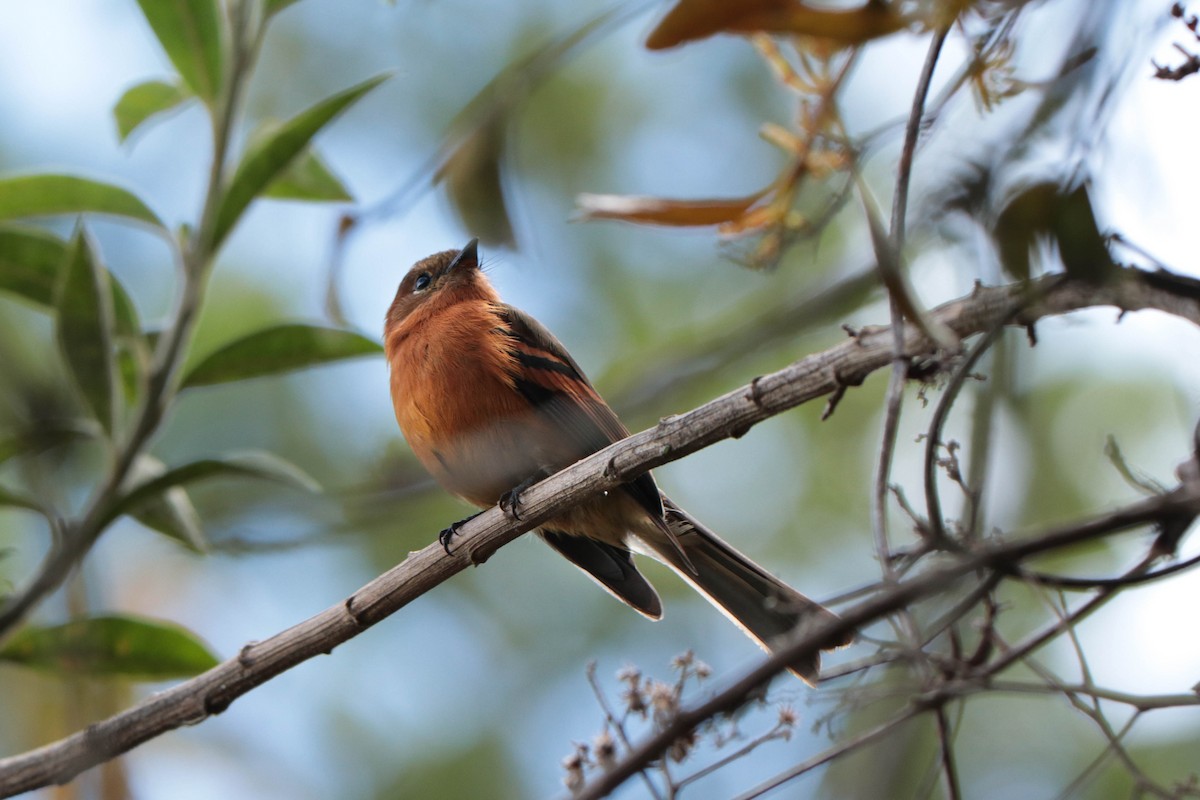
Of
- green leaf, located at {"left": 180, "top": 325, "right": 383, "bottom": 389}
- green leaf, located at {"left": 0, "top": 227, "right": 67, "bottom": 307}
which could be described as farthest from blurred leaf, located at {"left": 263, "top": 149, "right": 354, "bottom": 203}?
green leaf, located at {"left": 0, "top": 227, "right": 67, "bottom": 307}

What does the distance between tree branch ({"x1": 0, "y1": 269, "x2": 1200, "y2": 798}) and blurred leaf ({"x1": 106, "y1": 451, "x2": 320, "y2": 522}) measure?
464mm

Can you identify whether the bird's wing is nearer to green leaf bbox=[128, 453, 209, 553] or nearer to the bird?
the bird

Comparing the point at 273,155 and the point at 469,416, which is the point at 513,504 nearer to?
the point at 469,416

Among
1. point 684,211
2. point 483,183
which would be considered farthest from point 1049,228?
point 483,183

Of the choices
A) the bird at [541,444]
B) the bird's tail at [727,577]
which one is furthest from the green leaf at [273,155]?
the bird's tail at [727,577]

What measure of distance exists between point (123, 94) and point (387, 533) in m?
4.87

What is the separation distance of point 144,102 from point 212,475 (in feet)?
4.09

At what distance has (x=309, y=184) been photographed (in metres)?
3.51

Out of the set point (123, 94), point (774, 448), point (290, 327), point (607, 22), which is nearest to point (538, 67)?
point (607, 22)

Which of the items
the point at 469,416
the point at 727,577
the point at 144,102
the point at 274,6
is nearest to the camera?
the point at 274,6

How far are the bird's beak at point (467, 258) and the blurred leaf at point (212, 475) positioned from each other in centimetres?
202

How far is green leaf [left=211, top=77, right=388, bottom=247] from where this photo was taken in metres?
3.12

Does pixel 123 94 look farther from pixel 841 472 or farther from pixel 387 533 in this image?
pixel 841 472

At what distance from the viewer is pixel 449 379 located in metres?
4.02
